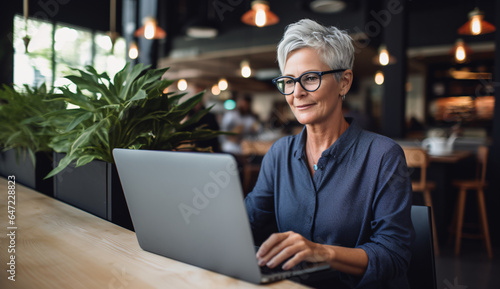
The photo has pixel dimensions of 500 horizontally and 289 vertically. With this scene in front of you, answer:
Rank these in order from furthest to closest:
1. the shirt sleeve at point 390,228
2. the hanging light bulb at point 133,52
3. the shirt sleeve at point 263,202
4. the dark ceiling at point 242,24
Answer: the dark ceiling at point 242,24 → the hanging light bulb at point 133,52 → the shirt sleeve at point 263,202 → the shirt sleeve at point 390,228

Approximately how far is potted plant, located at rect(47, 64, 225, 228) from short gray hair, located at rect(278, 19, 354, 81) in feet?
Result: 1.33

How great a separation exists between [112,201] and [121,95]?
38 cm

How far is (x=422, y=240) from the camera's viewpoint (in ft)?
4.00

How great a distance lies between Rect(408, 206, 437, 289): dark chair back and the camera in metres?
1.21

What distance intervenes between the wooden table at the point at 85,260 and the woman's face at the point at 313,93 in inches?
25.5

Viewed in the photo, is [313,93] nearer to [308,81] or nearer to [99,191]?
[308,81]

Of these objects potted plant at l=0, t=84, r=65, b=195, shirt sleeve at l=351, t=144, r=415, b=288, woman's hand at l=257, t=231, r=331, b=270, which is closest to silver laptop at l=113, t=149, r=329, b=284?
woman's hand at l=257, t=231, r=331, b=270

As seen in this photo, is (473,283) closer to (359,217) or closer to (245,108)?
(359,217)

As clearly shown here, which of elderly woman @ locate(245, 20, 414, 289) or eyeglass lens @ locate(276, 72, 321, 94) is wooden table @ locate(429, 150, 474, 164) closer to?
elderly woman @ locate(245, 20, 414, 289)

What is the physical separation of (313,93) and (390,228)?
48 centimetres

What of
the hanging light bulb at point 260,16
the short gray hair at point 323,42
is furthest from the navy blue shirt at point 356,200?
the hanging light bulb at point 260,16

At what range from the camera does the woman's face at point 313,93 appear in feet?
3.98

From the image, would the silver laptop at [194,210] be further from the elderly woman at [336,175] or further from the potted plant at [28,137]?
the potted plant at [28,137]

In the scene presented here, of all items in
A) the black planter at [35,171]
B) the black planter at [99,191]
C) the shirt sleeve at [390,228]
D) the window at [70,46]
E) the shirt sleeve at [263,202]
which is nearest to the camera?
the shirt sleeve at [390,228]
